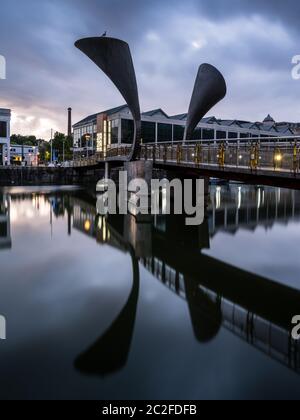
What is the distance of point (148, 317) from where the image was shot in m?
9.01

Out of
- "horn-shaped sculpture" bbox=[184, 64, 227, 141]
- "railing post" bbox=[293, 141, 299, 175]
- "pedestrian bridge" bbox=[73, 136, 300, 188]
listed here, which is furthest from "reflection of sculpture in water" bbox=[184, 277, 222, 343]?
"horn-shaped sculpture" bbox=[184, 64, 227, 141]

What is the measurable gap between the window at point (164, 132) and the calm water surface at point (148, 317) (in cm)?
6418

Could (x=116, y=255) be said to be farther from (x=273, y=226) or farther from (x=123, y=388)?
(x=273, y=226)

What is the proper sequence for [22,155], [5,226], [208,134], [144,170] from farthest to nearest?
[22,155] → [208,134] → [144,170] → [5,226]

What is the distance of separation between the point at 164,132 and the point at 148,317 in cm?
7545

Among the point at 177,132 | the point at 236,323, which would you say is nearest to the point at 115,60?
the point at 236,323

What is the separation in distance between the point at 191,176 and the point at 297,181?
20.7m

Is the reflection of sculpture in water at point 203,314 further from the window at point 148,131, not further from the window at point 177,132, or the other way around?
the window at point 177,132

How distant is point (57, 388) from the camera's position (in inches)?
236

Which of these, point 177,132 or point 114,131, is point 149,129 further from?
point 114,131

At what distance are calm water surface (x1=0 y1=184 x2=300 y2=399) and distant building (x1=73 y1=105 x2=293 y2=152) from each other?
50.8m

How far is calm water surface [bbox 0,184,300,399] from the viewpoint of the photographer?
6.21 meters
